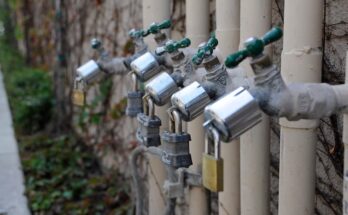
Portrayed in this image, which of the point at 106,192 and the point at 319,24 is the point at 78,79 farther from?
the point at 106,192

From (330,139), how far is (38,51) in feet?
18.9

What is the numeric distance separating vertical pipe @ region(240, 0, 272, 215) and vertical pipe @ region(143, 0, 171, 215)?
624 millimetres

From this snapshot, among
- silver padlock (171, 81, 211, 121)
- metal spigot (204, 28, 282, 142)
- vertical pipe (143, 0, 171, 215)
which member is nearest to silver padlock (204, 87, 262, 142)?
metal spigot (204, 28, 282, 142)

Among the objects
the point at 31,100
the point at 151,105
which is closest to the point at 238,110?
the point at 151,105

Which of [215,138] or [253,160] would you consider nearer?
[215,138]

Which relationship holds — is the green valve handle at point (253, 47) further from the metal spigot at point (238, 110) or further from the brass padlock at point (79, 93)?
the brass padlock at point (79, 93)

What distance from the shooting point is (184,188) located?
2.07 meters

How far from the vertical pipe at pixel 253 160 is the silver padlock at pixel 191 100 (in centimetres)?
31

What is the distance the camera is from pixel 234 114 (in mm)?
993

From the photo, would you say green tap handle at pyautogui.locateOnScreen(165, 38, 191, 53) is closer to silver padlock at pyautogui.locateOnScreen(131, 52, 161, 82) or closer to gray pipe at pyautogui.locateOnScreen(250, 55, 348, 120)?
silver padlock at pyautogui.locateOnScreen(131, 52, 161, 82)

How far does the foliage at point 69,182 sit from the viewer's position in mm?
3105

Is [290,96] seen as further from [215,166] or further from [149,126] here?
[149,126]

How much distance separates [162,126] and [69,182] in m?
1.53

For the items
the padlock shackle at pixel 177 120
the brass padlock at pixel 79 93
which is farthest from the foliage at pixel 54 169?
the padlock shackle at pixel 177 120
